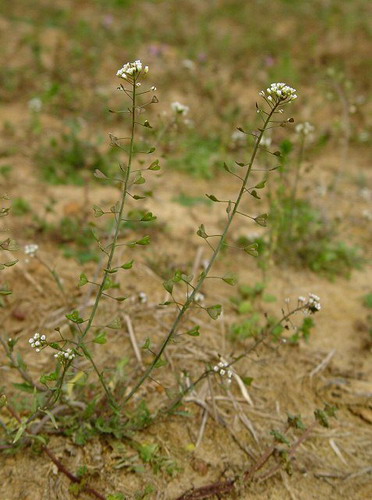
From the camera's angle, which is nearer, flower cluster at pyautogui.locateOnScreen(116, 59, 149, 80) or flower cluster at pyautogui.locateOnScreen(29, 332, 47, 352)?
flower cluster at pyautogui.locateOnScreen(116, 59, 149, 80)

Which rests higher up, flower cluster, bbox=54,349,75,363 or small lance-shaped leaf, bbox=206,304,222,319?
small lance-shaped leaf, bbox=206,304,222,319

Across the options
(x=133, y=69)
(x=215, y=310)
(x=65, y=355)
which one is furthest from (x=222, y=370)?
(x=133, y=69)

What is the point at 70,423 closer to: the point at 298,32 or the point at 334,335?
the point at 334,335

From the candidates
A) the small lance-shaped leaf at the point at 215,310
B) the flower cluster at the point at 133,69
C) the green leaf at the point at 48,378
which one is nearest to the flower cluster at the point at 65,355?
the green leaf at the point at 48,378

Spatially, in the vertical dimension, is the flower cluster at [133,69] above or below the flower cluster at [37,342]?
above

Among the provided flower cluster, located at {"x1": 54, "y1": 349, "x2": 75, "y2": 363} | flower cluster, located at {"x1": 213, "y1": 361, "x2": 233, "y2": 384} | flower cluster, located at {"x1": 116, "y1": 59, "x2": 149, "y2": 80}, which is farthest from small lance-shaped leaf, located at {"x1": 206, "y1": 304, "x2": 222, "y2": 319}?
flower cluster, located at {"x1": 116, "y1": 59, "x2": 149, "y2": 80}

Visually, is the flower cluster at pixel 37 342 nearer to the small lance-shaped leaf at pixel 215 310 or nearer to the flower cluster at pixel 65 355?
the flower cluster at pixel 65 355

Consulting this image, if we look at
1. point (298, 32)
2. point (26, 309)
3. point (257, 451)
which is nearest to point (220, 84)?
point (298, 32)

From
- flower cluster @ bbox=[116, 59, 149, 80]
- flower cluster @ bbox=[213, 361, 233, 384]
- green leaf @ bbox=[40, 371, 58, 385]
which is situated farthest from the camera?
flower cluster @ bbox=[213, 361, 233, 384]

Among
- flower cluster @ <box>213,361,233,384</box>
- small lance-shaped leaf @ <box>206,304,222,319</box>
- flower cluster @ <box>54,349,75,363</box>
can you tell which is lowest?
flower cluster @ <box>213,361,233,384</box>

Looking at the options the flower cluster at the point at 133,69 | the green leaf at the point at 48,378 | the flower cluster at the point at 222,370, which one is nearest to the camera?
the flower cluster at the point at 133,69

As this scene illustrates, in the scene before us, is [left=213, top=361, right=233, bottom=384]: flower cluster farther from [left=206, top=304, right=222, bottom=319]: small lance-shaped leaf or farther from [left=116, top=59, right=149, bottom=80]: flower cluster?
[left=116, top=59, right=149, bottom=80]: flower cluster

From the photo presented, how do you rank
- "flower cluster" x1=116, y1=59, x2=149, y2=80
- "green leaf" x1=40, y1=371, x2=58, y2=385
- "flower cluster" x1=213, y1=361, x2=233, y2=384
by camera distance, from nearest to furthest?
1. "flower cluster" x1=116, y1=59, x2=149, y2=80
2. "green leaf" x1=40, y1=371, x2=58, y2=385
3. "flower cluster" x1=213, y1=361, x2=233, y2=384
